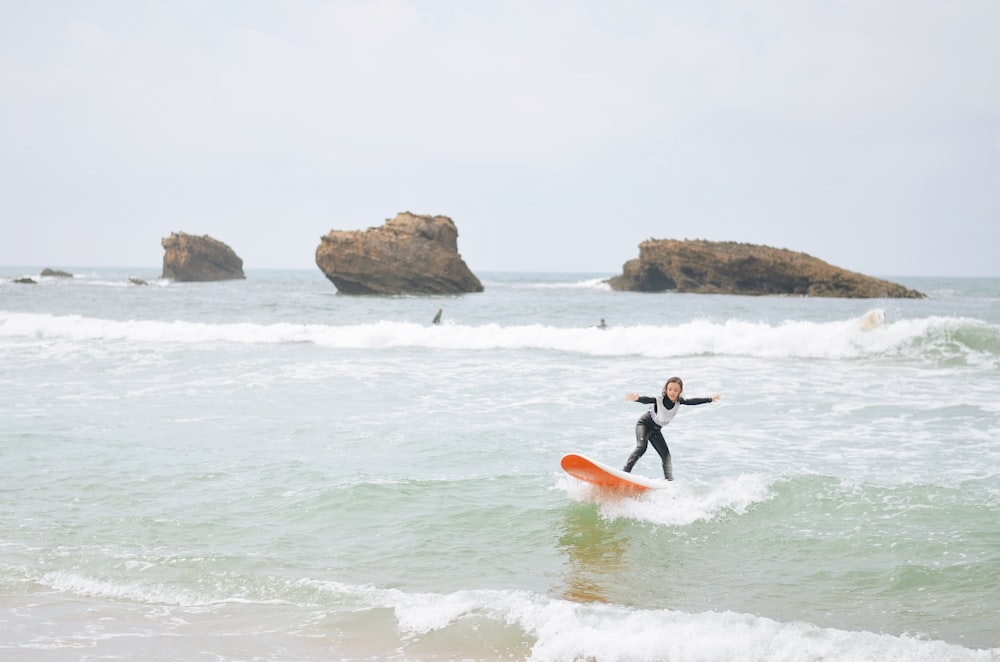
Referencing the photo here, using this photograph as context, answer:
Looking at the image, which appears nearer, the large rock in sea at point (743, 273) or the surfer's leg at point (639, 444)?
the surfer's leg at point (639, 444)

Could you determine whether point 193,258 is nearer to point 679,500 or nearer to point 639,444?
point 639,444

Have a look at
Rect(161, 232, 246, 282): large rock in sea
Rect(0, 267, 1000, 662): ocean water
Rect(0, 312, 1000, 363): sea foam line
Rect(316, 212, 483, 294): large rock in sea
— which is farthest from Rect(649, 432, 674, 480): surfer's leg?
Rect(161, 232, 246, 282): large rock in sea

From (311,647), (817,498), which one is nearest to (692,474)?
(817,498)

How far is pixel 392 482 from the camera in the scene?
31.4ft

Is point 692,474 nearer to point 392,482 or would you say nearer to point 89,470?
point 392,482

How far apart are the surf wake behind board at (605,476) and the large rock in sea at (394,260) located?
144 ft

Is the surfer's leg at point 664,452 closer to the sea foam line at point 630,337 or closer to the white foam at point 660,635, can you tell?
the white foam at point 660,635

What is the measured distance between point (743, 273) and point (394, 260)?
25.1m

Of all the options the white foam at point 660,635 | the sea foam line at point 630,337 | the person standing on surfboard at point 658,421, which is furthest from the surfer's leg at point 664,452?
the sea foam line at point 630,337

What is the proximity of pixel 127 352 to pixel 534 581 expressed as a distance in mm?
18090

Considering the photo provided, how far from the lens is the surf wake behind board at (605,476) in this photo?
28.9 ft

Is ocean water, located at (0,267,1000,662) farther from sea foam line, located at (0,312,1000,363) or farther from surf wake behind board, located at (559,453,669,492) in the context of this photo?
sea foam line, located at (0,312,1000,363)

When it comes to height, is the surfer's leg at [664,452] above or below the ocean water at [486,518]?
above

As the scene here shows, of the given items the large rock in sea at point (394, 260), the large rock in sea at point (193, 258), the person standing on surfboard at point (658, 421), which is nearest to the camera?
the person standing on surfboard at point (658, 421)
